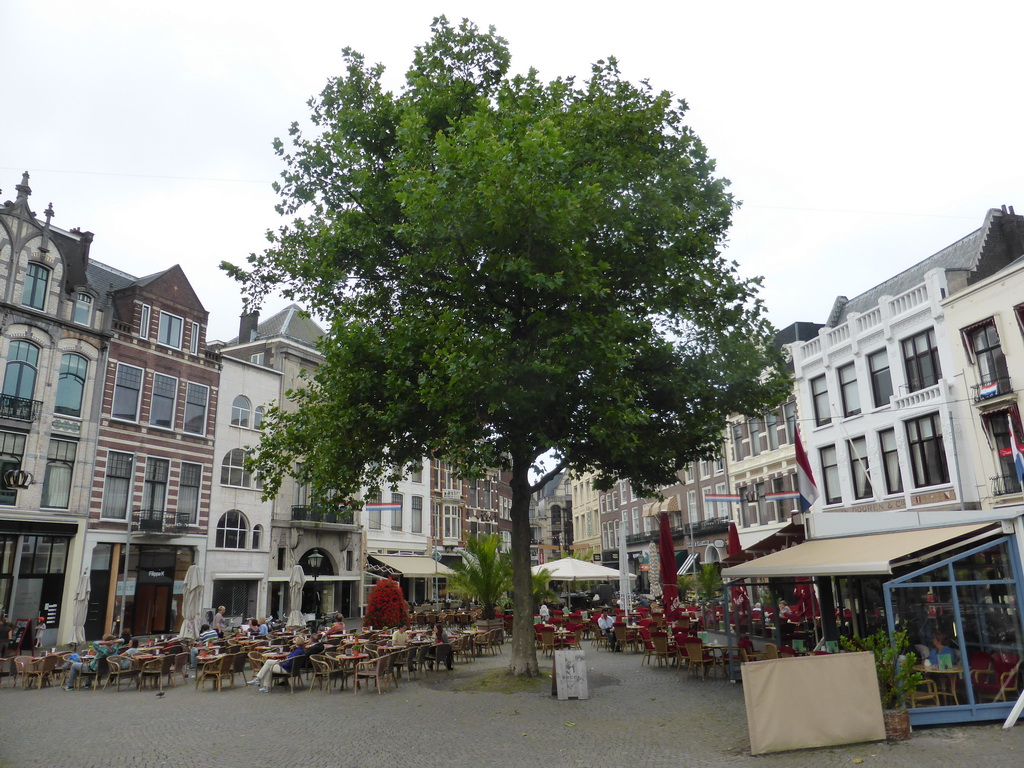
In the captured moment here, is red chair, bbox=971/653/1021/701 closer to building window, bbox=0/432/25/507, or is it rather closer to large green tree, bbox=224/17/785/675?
large green tree, bbox=224/17/785/675

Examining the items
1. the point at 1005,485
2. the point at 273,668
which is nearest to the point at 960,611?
the point at 273,668

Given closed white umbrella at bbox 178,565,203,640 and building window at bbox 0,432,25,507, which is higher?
building window at bbox 0,432,25,507

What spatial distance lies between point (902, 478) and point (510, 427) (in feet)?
64.5

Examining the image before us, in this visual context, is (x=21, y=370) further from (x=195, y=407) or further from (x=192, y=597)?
(x=192, y=597)

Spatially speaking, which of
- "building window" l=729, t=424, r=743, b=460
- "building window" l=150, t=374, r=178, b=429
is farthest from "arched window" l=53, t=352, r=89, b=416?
"building window" l=729, t=424, r=743, b=460

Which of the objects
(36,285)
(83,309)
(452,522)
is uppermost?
(36,285)

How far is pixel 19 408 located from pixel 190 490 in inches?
A: 338

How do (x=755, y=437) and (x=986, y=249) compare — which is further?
(x=755, y=437)

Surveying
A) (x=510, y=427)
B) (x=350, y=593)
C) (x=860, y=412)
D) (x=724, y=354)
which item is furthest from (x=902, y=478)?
(x=350, y=593)

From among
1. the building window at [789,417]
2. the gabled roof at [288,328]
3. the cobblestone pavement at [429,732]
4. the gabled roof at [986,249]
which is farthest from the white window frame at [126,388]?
the gabled roof at [986,249]

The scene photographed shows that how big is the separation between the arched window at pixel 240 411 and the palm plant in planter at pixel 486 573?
15.4 metres

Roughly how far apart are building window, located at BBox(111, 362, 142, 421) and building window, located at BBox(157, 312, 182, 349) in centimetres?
204

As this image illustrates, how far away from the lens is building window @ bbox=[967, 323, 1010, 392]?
24312 mm

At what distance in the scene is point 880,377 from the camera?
29422 millimetres
